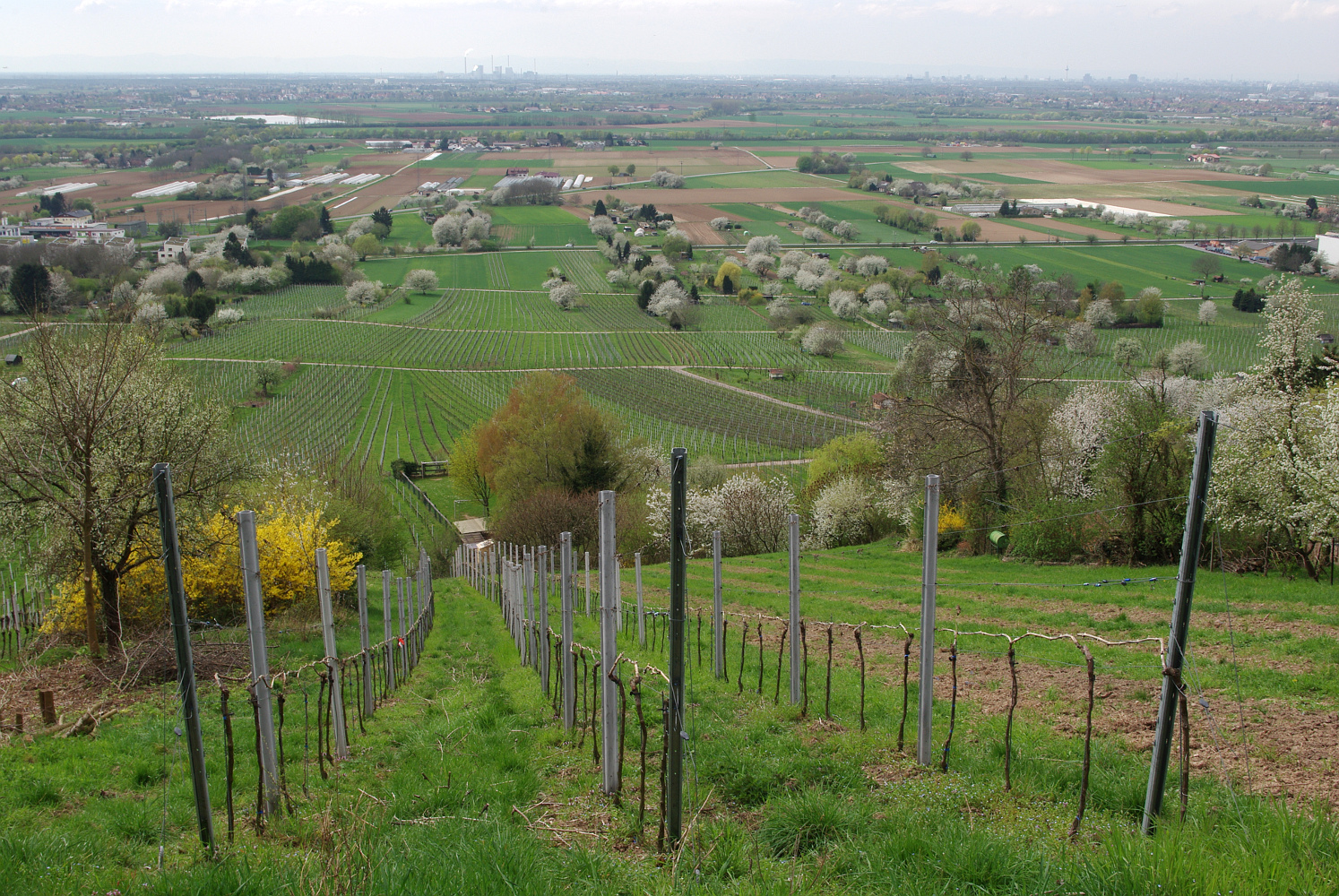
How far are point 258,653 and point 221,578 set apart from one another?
44.1ft

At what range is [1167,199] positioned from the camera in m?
138

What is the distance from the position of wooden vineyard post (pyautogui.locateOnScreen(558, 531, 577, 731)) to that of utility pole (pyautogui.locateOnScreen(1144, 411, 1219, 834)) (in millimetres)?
4949

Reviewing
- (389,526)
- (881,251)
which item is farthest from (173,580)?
(881,251)

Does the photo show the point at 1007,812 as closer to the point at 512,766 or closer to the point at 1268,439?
the point at 512,766

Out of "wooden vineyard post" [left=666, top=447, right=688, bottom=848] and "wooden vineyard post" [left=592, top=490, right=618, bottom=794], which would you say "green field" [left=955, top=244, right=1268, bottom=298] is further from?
"wooden vineyard post" [left=666, top=447, right=688, bottom=848]

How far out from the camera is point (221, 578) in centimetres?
1862

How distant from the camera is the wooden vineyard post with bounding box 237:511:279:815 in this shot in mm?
6625

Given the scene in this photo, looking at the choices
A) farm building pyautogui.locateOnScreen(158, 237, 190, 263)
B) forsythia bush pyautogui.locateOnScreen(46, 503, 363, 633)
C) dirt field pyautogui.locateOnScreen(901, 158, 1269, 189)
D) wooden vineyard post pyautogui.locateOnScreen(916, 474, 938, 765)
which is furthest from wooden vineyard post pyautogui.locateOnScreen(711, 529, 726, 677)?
dirt field pyautogui.locateOnScreen(901, 158, 1269, 189)

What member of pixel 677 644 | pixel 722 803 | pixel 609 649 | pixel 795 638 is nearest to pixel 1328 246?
pixel 795 638

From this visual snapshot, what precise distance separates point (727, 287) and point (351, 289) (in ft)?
149

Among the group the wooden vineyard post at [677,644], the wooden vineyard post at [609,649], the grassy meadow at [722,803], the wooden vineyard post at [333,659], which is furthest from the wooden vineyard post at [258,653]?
the wooden vineyard post at [677,644]

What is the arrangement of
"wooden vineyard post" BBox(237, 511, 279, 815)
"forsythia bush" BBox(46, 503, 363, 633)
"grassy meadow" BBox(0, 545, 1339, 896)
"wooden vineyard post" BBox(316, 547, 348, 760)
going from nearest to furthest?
"grassy meadow" BBox(0, 545, 1339, 896) → "wooden vineyard post" BBox(237, 511, 279, 815) → "wooden vineyard post" BBox(316, 547, 348, 760) → "forsythia bush" BBox(46, 503, 363, 633)

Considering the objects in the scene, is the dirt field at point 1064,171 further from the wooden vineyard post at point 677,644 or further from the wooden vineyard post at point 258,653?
the wooden vineyard post at point 258,653

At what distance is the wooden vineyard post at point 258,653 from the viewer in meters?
6.62
